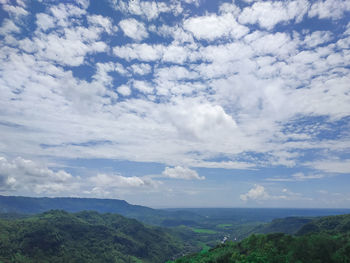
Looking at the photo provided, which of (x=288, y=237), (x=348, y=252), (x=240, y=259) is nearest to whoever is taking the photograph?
(x=348, y=252)

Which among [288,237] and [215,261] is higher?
[288,237]

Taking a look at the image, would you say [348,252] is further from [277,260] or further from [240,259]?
[240,259]

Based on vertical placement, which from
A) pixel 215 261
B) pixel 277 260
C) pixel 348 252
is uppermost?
pixel 348 252

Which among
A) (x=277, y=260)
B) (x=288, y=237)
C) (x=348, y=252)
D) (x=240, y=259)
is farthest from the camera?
(x=288, y=237)

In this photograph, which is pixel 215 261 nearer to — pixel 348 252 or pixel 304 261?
pixel 304 261

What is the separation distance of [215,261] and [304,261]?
2622 inches

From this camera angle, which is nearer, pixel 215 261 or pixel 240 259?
pixel 240 259

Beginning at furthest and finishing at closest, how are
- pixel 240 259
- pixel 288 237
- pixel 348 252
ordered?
pixel 288 237, pixel 240 259, pixel 348 252

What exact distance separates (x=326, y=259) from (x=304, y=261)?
35.0 feet

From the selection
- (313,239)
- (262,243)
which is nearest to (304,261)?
(313,239)

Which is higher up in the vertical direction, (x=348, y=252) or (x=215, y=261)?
(x=348, y=252)

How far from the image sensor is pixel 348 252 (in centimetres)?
11644

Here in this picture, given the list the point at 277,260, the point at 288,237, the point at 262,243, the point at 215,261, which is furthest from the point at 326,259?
the point at 215,261

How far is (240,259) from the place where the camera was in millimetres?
149375
